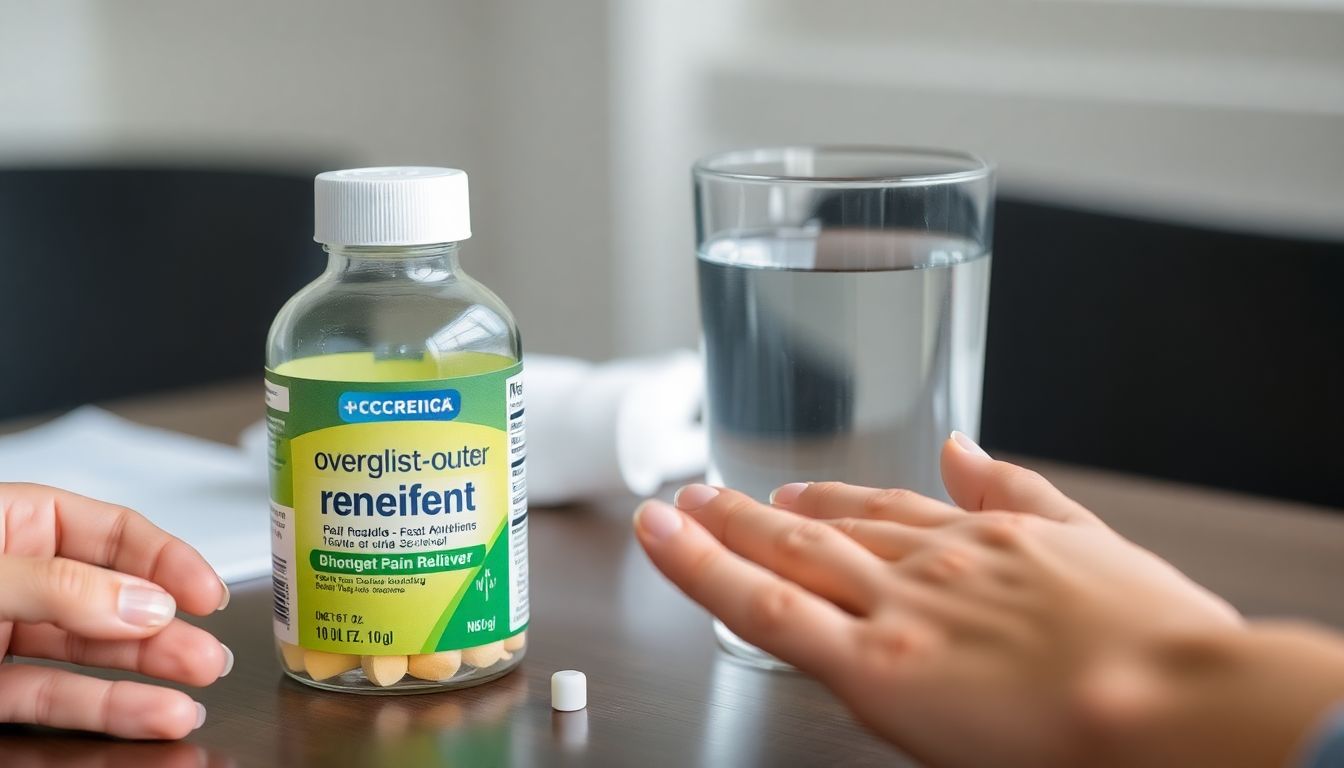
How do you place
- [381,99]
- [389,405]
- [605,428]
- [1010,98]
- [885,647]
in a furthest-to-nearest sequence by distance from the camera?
[381,99] < [1010,98] < [605,428] < [389,405] < [885,647]

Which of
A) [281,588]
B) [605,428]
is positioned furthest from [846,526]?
[605,428]

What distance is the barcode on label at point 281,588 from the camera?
2.08ft

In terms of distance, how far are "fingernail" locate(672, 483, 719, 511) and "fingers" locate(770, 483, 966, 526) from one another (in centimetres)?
5

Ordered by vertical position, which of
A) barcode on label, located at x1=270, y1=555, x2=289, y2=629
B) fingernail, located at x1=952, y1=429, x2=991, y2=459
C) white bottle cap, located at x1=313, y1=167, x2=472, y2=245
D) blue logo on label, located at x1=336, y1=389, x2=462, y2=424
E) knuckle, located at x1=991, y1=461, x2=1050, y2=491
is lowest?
barcode on label, located at x1=270, y1=555, x2=289, y2=629

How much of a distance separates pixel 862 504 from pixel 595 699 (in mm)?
143

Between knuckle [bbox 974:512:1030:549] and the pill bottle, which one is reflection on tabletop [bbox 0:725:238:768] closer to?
the pill bottle

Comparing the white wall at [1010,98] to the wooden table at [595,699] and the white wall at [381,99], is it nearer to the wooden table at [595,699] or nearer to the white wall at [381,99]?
the white wall at [381,99]

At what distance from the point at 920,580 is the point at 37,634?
38 centimetres

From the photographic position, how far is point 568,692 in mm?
635

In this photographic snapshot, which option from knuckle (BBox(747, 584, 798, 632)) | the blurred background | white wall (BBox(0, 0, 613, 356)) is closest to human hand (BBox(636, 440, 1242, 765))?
knuckle (BBox(747, 584, 798, 632))

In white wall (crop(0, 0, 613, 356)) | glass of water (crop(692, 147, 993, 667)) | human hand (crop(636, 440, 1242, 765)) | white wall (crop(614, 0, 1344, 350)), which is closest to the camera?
human hand (crop(636, 440, 1242, 765))

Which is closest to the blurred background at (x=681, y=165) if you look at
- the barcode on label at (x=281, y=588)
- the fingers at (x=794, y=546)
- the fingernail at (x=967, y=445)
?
the fingernail at (x=967, y=445)

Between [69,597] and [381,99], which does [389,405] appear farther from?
[381,99]

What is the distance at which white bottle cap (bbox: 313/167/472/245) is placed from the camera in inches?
24.2
